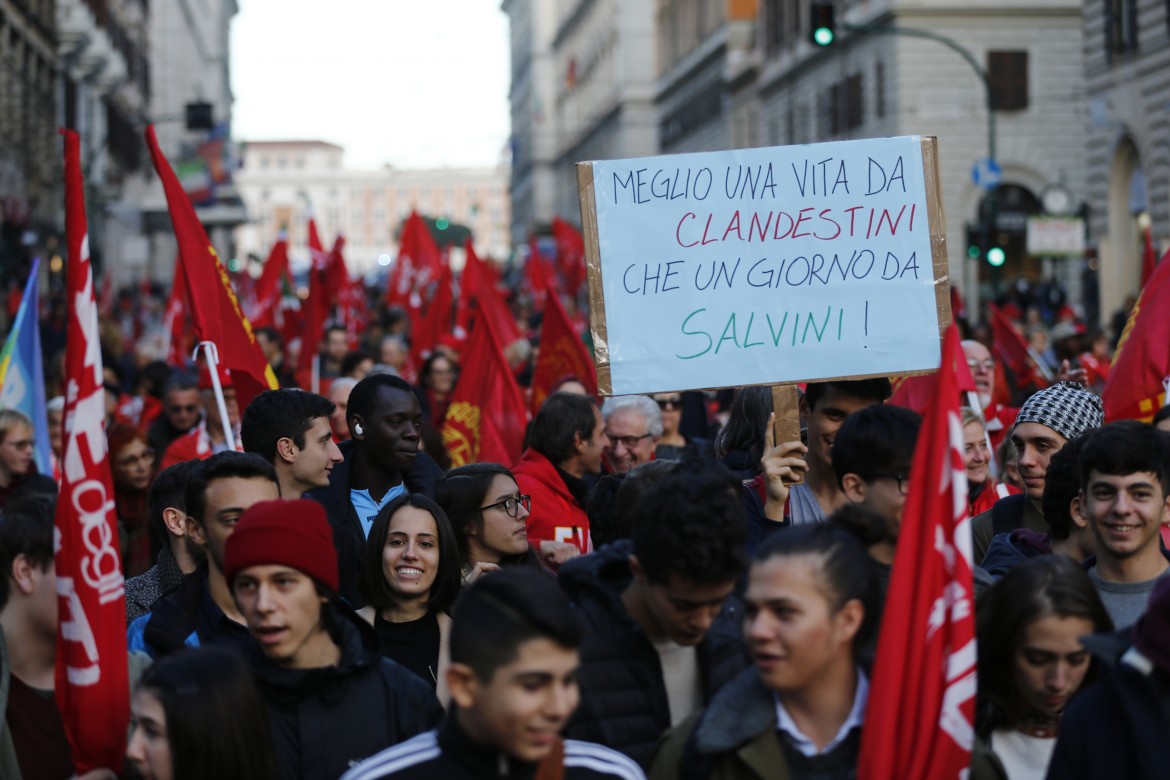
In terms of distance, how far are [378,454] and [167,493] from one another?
3.52 ft

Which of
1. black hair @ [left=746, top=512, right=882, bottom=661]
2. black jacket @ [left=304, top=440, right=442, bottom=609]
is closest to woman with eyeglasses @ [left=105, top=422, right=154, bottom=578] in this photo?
black jacket @ [left=304, top=440, right=442, bottom=609]

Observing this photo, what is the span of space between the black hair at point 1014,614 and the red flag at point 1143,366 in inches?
147

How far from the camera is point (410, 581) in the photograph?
4906 millimetres

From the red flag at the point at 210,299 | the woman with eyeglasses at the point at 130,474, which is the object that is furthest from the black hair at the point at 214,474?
the woman with eyeglasses at the point at 130,474

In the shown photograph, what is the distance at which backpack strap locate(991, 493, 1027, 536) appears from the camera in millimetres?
5711

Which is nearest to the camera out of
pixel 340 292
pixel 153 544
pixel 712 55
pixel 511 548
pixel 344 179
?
pixel 511 548

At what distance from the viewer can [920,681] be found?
11.3 ft

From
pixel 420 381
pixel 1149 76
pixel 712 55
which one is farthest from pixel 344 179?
pixel 420 381

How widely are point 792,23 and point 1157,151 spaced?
21129 mm

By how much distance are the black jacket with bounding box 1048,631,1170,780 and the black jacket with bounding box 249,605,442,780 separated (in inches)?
52.8

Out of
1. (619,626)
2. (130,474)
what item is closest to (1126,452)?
(619,626)

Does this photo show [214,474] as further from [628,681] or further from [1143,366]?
[1143,366]

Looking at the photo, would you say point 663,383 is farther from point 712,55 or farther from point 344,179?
point 344,179

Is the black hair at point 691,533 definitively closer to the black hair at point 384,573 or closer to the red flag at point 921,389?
the black hair at point 384,573
